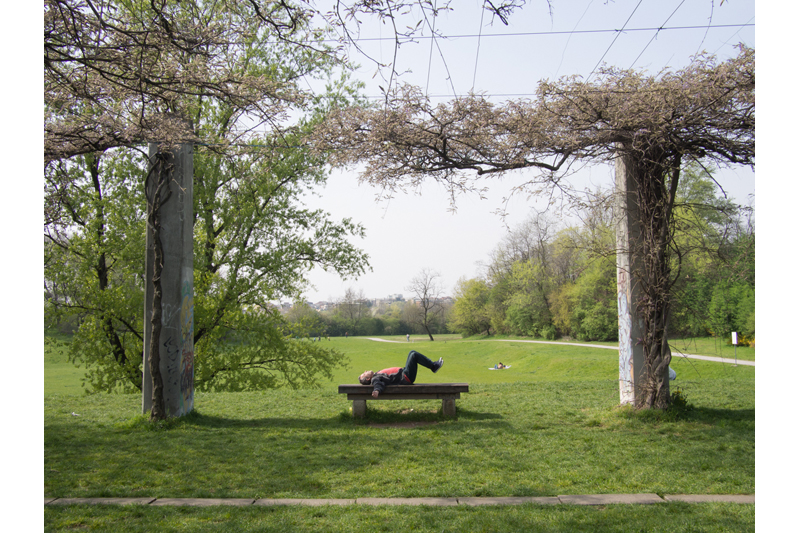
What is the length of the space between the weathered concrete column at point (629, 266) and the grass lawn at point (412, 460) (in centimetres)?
60

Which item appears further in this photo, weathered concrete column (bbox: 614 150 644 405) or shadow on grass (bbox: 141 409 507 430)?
shadow on grass (bbox: 141 409 507 430)

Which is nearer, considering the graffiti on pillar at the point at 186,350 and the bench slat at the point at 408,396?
the bench slat at the point at 408,396

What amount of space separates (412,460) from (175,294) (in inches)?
190

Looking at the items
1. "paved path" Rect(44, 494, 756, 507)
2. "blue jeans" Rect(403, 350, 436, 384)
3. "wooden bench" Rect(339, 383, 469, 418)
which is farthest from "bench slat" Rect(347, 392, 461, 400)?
"paved path" Rect(44, 494, 756, 507)

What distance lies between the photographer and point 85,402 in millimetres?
10242

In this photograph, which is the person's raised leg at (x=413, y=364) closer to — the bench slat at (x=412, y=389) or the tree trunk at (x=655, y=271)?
the bench slat at (x=412, y=389)

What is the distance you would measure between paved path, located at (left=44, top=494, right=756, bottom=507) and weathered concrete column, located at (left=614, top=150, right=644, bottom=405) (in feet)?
9.91

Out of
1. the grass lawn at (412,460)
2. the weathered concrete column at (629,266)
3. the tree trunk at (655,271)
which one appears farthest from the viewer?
the weathered concrete column at (629,266)

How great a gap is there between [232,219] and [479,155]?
10.4 metres

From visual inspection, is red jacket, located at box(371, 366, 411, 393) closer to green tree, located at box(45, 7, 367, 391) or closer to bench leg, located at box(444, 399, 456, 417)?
bench leg, located at box(444, 399, 456, 417)

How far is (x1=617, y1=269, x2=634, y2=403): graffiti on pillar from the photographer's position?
7277mm

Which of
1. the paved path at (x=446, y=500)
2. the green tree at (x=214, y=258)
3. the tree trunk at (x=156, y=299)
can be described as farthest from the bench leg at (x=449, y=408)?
the green tree at (x=214, y=258)

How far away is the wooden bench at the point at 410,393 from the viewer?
7582mm

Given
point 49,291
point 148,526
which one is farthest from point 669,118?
point 49,291
